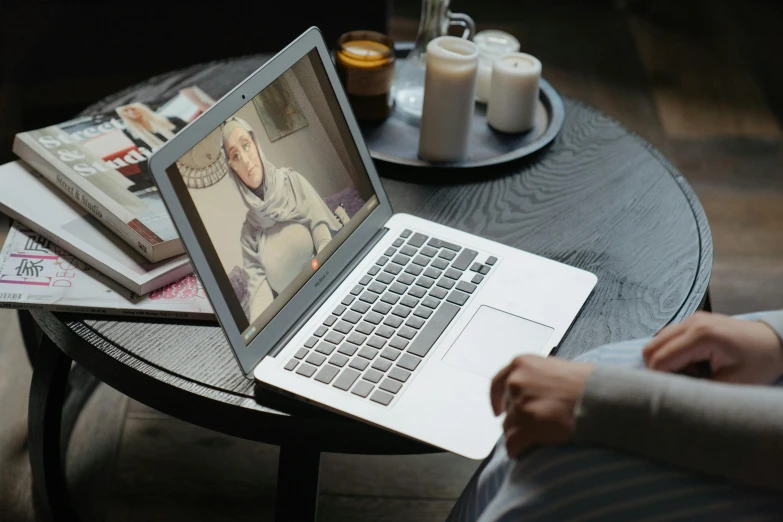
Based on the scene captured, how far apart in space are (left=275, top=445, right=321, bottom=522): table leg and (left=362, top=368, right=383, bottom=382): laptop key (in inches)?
4.5

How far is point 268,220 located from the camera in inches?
34.0

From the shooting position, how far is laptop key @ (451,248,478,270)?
3.17 feet

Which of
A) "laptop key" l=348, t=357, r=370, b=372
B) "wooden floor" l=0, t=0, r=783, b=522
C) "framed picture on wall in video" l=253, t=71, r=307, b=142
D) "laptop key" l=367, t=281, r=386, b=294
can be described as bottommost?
"wooden floor" l=0, t=0, r=783, b=522

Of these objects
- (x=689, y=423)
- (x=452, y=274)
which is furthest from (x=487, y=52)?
(x=689, y=423)

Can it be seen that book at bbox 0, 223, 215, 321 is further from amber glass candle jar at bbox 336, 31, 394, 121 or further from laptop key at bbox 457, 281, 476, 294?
amber glass candle jar at bbox 336, 31, 394, 121

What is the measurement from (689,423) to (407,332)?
0.32 metres

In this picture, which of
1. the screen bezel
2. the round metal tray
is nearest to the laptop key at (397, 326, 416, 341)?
the screen bezel

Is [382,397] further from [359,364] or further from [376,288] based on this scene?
[376,288]

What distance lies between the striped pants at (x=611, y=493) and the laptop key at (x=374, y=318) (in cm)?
24

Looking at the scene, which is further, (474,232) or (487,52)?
(487,52)

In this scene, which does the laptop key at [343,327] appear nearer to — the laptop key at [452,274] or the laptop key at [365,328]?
the laptop key at [365,328]

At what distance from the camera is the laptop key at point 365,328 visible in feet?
2.83

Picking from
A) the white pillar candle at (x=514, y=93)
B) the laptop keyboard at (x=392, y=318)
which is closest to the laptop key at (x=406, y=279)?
the laptop keyboard at (x=392, y=318)

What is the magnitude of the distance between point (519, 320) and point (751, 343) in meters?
0.24
